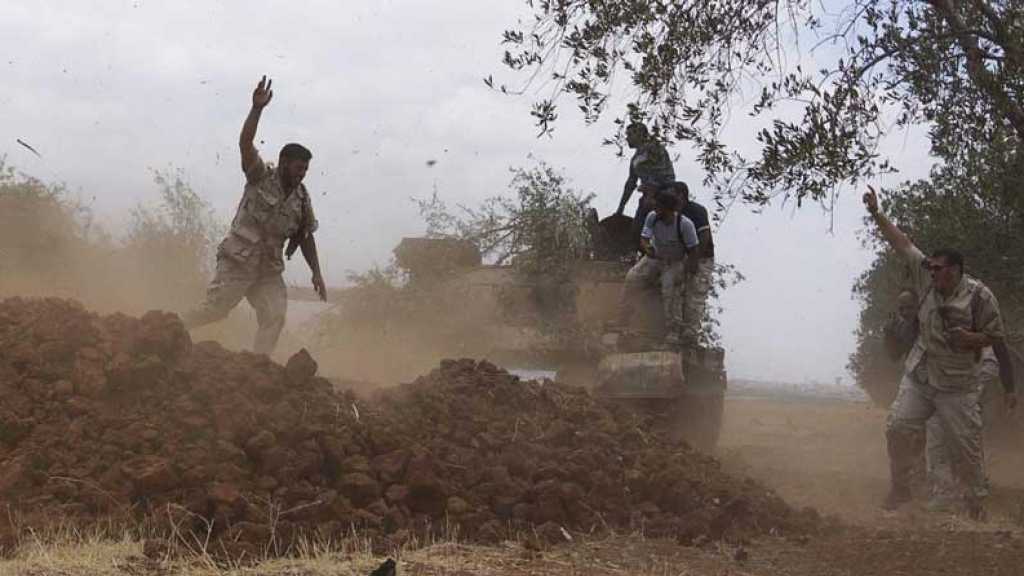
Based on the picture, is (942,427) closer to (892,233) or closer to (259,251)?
(892,233)

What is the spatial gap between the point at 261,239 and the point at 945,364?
5.40m

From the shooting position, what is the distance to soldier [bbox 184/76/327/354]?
9.38 metres

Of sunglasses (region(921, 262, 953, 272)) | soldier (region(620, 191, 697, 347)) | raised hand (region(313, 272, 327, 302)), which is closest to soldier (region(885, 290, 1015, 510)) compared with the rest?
sunglasses (region(921, 262, 953, 272))

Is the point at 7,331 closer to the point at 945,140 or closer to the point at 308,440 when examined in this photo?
the point at 308,440

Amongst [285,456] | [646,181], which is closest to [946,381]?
[646,181]

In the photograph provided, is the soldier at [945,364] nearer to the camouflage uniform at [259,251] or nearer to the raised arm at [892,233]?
the raised arm at [892,233]

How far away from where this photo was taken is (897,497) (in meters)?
9.34

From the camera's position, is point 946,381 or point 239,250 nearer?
point 946,381

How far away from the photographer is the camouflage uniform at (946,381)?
8867mm

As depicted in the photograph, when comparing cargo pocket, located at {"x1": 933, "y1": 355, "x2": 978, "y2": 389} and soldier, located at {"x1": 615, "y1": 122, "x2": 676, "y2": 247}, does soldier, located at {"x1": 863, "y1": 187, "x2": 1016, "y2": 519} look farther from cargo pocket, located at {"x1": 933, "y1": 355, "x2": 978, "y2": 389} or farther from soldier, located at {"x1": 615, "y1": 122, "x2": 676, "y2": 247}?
soldier, located at {"x1": 615, "y1": 122, "x2": 676, "y2": 247}

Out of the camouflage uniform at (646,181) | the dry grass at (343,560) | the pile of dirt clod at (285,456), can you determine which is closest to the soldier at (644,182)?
the camouflage uniform at (646,181)

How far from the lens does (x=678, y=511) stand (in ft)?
24.5

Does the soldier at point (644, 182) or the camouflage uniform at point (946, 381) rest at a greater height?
the soldier at point (644, 182)

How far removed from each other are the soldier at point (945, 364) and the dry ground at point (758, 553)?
371 millimetres
